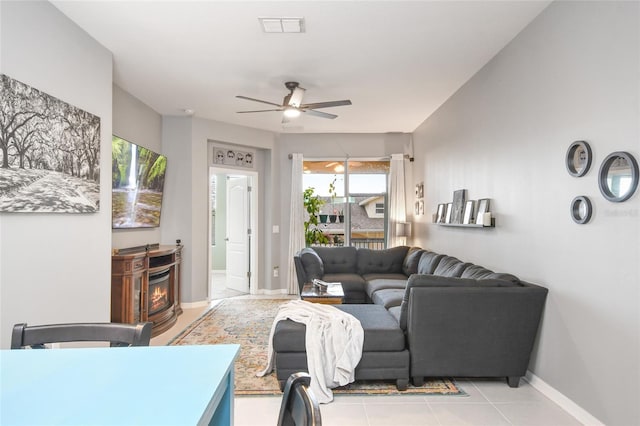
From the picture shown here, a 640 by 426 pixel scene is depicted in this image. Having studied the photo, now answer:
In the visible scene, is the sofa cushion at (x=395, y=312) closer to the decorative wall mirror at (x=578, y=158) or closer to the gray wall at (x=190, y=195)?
the decorative wall mirror at (x=578, y=158)

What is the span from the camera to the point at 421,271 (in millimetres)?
5004

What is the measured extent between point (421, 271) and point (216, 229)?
229 inches

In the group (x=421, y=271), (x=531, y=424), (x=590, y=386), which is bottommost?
(x=531, y=424)

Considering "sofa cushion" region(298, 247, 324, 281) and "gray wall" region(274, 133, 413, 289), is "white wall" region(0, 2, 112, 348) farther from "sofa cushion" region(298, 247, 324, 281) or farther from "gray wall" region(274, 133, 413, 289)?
"gray wall" region(274, 133, 413, 289)

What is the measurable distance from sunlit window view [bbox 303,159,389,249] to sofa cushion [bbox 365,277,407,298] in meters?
2.13

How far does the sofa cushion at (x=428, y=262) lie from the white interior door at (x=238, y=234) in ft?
10.4

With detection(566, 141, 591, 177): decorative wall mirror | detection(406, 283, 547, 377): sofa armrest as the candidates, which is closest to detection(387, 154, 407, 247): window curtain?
detection(406, 283, 547, 377): sofa armrest

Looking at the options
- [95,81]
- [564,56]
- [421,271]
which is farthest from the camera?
[421,271]

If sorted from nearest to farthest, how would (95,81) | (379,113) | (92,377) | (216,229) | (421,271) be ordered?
(92,377) → (95,81) → (421,271) → (379,113) → (216,229)

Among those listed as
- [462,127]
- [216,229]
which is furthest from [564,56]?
[216,229]

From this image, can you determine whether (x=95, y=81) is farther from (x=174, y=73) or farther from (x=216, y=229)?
(x=216, y=229)

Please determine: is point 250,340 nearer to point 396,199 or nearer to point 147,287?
point 147,287

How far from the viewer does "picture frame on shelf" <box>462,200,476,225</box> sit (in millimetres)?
4066

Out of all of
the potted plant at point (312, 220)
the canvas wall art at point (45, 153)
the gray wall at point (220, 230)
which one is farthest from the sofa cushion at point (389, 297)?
the gray wall at point (220, 230)
